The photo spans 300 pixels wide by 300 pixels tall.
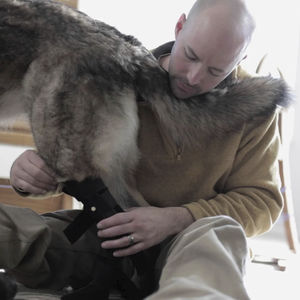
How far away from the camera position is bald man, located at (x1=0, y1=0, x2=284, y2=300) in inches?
40.3

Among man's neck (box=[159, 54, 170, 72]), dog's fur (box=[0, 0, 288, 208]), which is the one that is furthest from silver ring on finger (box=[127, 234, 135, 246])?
man's neck (box=[159, 54, 170, 72])

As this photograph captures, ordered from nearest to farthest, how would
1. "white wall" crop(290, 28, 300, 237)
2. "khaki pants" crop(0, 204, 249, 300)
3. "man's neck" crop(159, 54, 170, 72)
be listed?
"khaki pants" crop(0, 204, 249, 300) → "man's neck" crop(159, 54, 170, 72) → "white wall" crop(290, 28, 300, 237)

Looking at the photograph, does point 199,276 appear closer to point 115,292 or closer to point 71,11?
point 115,292

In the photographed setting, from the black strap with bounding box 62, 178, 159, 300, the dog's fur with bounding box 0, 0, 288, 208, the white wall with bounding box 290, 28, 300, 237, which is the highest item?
the dog's fur with bounding box 0, 0, 288, 208

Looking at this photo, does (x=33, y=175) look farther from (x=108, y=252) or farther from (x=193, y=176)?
(x=193, y=176)

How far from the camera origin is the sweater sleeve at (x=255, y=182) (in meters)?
1.14

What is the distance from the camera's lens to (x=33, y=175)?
40.6 inches

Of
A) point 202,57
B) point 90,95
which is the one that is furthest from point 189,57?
point 90,95

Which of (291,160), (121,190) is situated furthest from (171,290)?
(291,160)

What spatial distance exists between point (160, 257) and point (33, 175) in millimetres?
344

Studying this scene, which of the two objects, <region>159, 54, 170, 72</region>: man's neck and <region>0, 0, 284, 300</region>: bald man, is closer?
<region>0, 0, 284, 300</region>: bald man

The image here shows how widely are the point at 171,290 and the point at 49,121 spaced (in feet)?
1.46

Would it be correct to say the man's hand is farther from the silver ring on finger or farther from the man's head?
the man's head

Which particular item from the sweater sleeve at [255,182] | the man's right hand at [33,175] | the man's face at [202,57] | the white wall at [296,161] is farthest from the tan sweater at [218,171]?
the white wall at [296,161]
